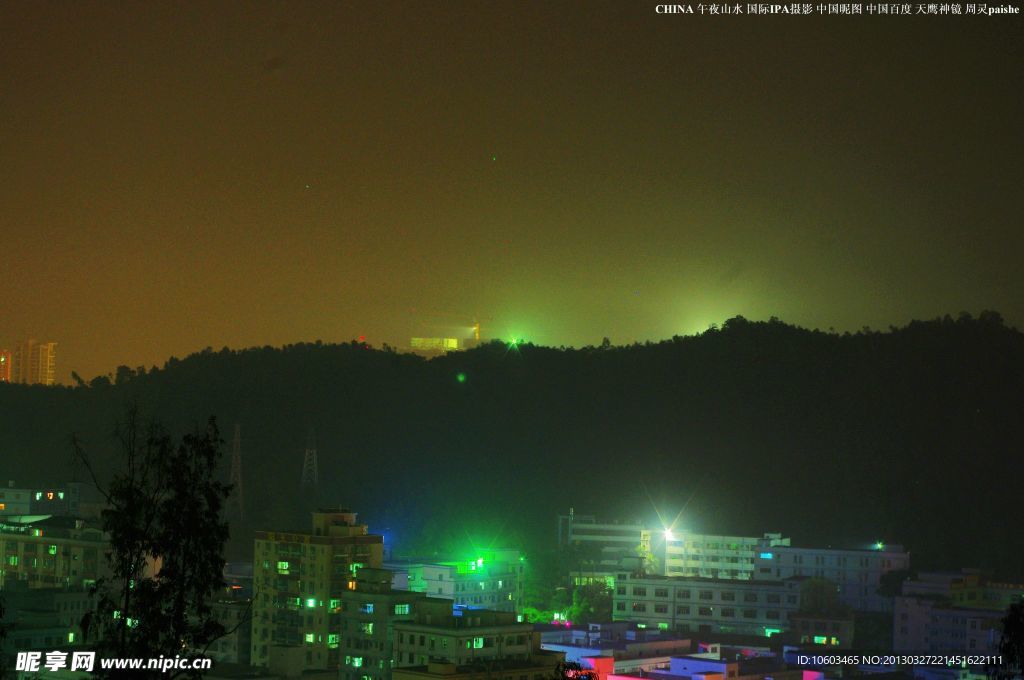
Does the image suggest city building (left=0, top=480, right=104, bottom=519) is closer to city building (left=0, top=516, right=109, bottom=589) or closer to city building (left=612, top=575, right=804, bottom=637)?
city building (left=0, top=516, right=109, bottom=589)

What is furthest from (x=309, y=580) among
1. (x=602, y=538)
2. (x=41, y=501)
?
(x=41, y=501)

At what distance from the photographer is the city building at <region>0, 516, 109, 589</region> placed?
15.7 metres

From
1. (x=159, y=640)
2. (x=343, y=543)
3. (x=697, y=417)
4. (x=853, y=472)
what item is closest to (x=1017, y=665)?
(x=159, y=640)

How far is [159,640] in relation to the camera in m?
5.28

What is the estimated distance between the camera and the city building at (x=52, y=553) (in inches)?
619

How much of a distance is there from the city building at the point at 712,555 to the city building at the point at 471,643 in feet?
26.5

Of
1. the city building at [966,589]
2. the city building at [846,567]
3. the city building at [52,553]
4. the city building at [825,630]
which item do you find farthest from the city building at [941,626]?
the city building at [52,553]

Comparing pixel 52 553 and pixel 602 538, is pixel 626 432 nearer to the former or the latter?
pixel 602 538

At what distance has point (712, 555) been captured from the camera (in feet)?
64.3

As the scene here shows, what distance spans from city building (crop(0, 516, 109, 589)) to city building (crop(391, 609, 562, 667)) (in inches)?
205

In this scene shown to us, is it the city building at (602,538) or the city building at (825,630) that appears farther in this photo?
the city building at (602,538)

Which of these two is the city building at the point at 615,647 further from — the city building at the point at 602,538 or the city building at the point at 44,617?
the city building at the point at 602,538

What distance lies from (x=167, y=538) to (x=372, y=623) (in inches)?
275

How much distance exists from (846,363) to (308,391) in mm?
10304
